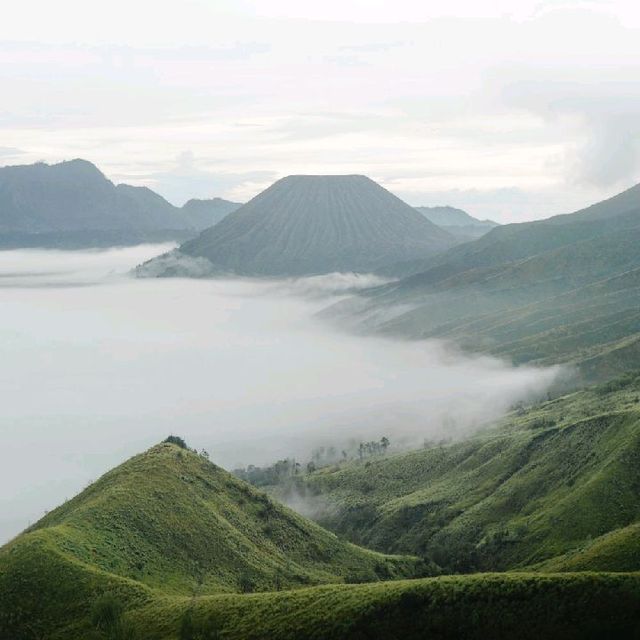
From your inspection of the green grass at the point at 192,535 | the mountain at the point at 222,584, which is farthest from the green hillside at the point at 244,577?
the green grass at the point at 192,535

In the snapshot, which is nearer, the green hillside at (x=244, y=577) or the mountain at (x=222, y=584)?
the mountain at (x=222, y=584)

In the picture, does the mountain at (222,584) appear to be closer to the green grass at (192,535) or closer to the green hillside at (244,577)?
the green hillside at (244,577)

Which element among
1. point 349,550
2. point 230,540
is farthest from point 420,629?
point 349,550

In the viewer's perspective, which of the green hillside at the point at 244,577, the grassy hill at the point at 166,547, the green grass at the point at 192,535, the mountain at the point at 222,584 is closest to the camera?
the mountain at the point at 222,584

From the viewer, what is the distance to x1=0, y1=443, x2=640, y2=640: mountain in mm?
88125

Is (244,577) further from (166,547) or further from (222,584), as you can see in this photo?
(166,547)

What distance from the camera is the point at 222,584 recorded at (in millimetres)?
140375

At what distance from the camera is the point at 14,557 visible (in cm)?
11950

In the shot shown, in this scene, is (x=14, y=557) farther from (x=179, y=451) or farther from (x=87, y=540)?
(x=179, y=451)

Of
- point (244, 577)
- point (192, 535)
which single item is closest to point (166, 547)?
point (192, 535)

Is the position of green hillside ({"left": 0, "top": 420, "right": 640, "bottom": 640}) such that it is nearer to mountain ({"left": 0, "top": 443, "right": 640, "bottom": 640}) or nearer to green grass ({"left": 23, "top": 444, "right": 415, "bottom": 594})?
mountain ({"left": 0, "top": 443, "right": 640, "bottom": 640})

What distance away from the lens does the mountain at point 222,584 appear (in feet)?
289

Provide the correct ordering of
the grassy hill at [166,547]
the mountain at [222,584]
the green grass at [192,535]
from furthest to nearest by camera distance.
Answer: the green grass at [192,535] < the grassy hill at [166,547] < the mountain at [222,584]

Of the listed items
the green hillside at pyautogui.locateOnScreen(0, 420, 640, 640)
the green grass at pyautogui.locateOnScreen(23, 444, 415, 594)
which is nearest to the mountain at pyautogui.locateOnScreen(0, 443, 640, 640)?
the green hillside at pyautogui.locateOnScreen(0, 420, 640, 640)
